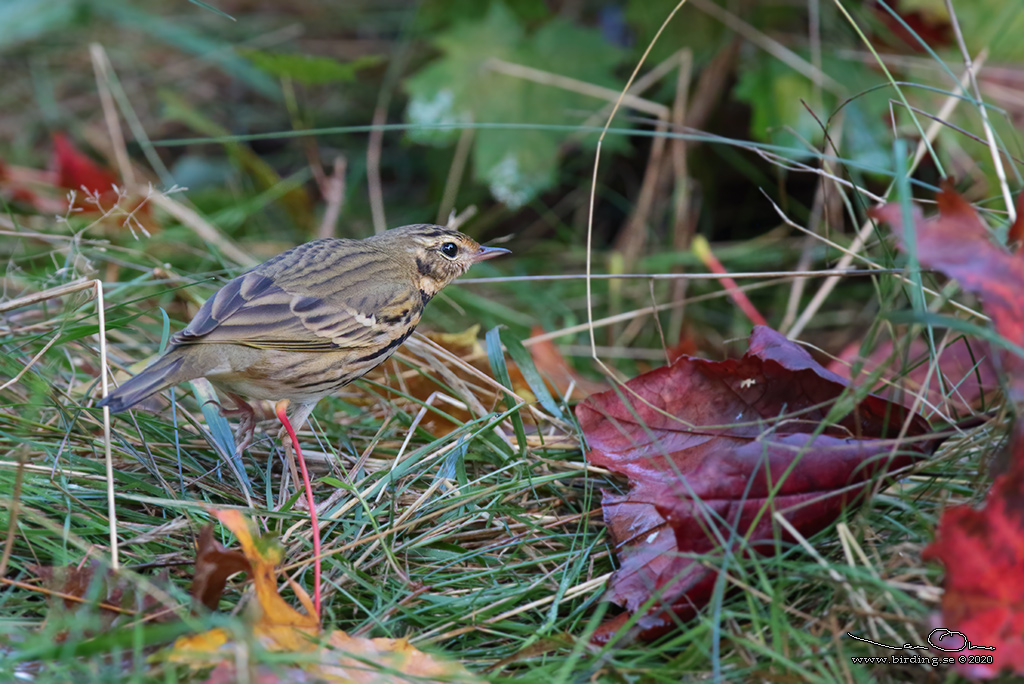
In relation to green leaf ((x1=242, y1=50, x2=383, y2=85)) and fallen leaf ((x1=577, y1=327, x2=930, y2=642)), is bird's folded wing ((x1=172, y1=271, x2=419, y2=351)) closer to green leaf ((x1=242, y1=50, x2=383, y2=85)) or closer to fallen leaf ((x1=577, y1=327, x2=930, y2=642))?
fallen leaf ((x1=577, y1=327, x2=930, y2=642))

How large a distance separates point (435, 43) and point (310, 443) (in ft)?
11.3

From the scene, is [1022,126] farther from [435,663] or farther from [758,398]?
[435,663]

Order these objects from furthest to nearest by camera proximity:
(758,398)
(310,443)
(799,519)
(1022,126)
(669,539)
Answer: (1022,126), (310,443), (758,398), (669,539), (799,519)

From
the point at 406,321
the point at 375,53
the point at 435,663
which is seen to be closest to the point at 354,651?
the point at 435,663

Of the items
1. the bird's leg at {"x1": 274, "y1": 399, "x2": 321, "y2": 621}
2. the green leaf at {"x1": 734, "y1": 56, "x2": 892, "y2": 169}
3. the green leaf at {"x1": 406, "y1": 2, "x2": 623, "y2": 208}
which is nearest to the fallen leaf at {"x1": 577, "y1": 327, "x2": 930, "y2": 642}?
the bird's leg at {"x1": 274, "y1": 399, "x2": 321, "y2": 621}

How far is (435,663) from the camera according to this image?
2.37m

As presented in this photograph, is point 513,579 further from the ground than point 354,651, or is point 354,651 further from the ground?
point 354,651

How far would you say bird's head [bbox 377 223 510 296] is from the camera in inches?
171

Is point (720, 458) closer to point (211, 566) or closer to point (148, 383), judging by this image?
point (211, 566)

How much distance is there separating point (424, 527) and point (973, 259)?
1.85 metres

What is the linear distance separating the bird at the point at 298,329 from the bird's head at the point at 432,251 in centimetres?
12

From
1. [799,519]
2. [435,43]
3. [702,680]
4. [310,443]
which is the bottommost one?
[310,443]

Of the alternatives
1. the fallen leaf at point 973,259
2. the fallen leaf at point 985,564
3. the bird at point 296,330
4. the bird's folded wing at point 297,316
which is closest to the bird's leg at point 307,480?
the bird at point 296,330

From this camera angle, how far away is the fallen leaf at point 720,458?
8.47 ft
